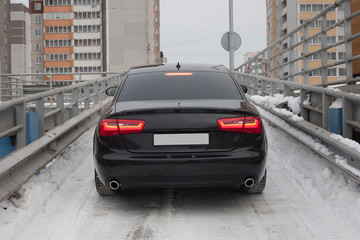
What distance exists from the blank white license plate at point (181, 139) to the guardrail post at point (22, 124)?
5.50ft

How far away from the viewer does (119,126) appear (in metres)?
4.23

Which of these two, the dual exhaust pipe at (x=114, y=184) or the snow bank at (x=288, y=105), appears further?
the snow bank at (x=288, y=105)

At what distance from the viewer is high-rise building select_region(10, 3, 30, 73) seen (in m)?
108

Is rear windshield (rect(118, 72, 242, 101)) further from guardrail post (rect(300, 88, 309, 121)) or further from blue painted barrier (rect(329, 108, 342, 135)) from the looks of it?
guardrail post (rect(300, 88, 309, 121))

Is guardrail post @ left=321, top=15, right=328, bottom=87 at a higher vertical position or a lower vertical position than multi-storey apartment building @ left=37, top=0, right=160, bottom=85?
lower

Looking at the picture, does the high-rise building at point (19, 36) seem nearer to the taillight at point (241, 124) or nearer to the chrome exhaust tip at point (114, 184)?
the chrome exhaust tip at point (114, 184)

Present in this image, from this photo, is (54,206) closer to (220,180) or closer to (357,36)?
(220,180)

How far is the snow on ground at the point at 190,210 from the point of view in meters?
3.81

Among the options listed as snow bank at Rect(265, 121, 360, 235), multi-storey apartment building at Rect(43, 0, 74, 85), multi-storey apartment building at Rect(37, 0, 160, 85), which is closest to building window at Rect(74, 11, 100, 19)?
multi-storey apartment building at Rect(37, 0, 160, 85)

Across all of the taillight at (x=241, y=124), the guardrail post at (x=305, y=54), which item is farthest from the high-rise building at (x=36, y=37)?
the taillight at (x=241, y=124)

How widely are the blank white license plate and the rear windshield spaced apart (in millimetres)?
535

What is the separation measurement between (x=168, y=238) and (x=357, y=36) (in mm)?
4407

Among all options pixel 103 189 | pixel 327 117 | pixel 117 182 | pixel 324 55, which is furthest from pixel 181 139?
pixel 324 55

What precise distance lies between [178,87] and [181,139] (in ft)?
2.64
